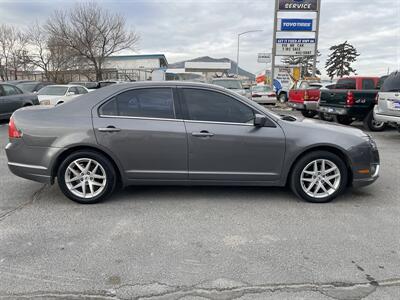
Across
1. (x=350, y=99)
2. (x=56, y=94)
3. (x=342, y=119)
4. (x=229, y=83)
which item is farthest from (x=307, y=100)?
(x=56, y=94)

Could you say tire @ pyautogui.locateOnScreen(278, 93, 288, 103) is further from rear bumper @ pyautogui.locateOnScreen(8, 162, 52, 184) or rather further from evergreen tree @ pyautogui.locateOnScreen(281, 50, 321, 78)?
rear bumper @ pyautogui.locateOnScreen(8, 162, 52, 184)

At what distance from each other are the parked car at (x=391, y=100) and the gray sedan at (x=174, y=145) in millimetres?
4938

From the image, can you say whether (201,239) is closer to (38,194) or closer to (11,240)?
(11,240)

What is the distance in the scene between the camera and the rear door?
4.14m

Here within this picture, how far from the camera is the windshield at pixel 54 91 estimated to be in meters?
14.7

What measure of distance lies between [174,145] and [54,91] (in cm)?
1258

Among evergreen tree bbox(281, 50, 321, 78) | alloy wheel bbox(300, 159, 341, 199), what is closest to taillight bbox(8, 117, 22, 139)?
alloy wheel bbox(300, 159, 341, 199)

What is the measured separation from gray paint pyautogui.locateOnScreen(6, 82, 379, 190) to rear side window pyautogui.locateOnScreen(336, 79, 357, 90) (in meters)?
8.61

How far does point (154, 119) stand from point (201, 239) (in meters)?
1.63

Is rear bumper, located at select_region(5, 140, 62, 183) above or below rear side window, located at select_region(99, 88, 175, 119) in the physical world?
below

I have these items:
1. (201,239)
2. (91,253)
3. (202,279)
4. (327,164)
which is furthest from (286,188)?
(91,253)

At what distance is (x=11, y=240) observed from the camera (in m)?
3.33

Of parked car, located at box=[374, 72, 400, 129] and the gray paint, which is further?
parked car, located at box=[374, 72, 400, 129]

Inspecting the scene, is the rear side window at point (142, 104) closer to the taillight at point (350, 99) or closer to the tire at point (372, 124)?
the taillight at point (350, 99)
